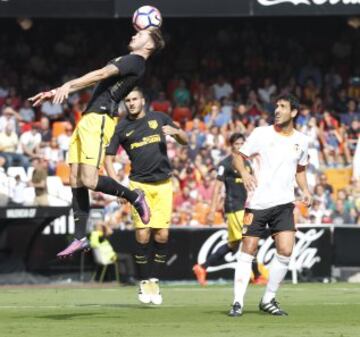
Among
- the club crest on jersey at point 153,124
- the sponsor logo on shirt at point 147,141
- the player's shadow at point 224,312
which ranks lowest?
the player's shadow at point 224,312

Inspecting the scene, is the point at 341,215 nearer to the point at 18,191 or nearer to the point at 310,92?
the point at 18,191

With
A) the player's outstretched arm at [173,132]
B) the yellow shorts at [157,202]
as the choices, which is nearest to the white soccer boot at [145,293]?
the yellow shorts at [157,202]

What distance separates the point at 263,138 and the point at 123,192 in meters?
1.59

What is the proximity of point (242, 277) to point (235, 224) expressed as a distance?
7311mm

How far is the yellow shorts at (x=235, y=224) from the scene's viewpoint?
19.6 meters

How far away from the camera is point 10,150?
26.5m

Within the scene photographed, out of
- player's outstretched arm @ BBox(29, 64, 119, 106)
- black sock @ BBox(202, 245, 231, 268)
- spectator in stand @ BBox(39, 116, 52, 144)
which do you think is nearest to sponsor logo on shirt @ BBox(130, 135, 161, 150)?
player's outstretched arm @ BBox(29, 64, 119, 106)

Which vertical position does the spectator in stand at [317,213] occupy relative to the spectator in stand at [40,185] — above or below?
below

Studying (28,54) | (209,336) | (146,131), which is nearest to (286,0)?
(28,54)

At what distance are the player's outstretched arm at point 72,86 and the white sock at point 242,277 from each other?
7.17ft

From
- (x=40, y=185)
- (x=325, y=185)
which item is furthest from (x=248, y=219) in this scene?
(x=325, y=185)

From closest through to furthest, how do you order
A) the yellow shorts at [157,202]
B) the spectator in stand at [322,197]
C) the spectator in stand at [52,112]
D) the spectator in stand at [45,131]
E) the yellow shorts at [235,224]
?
1. the yellow shorts at [157,202]
2. the yellow shorts at [235,224]
3. the spectator in stand at [322,197]
4. the spectator in stand at [45,131]
5. the spectator in stand at [52,112]

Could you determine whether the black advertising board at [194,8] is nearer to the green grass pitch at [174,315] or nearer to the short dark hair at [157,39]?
the green grass pitch at [174,315]

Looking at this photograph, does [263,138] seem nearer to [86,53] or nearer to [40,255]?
[40,255]
